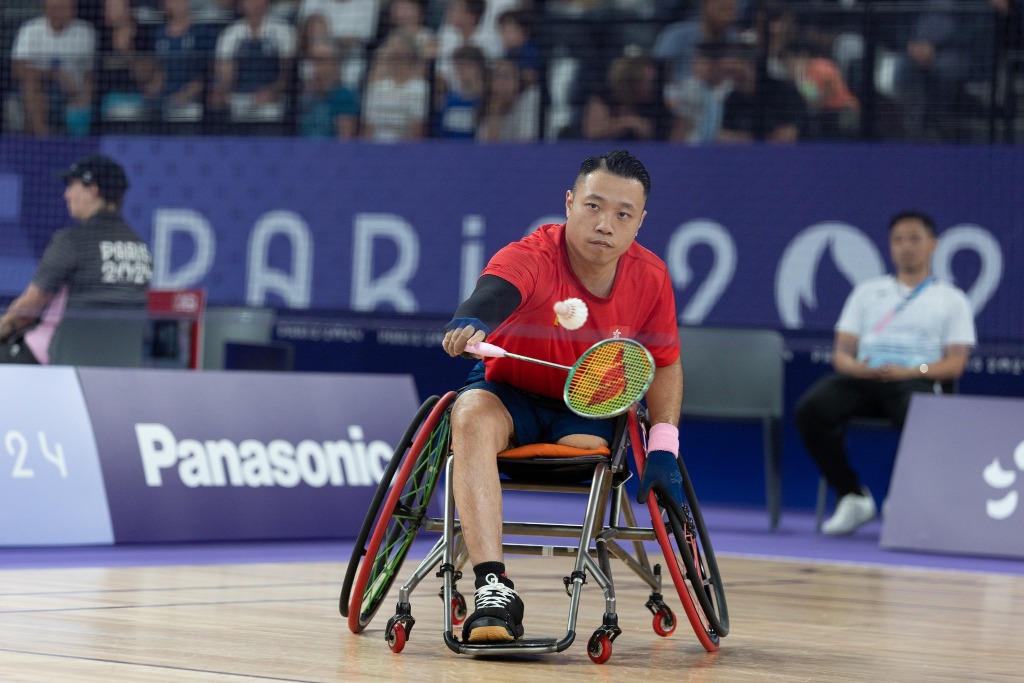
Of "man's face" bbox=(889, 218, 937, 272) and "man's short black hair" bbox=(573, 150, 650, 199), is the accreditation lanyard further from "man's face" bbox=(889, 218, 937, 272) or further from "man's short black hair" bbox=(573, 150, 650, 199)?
"man's short black hair" bbox=(573, 150, 650, 199)

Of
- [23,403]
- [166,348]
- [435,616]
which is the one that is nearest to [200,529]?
[23,403]

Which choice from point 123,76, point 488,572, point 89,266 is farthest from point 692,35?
point 488,572

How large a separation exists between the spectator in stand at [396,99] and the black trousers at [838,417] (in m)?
3.36

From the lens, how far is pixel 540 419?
511 cm

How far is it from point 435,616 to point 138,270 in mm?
4183

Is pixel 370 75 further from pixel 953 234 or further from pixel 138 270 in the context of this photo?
pixel 953 234

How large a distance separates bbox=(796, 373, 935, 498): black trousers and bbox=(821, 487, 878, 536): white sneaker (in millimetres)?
62

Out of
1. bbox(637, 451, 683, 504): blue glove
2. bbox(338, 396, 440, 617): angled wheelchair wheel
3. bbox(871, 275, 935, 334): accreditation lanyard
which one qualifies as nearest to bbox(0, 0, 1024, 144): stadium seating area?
bbox(871, 275, 935, 334): accreditation lanyard

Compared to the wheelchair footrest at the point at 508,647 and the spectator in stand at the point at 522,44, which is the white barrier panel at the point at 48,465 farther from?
the spectator in stand at the point at 522,44

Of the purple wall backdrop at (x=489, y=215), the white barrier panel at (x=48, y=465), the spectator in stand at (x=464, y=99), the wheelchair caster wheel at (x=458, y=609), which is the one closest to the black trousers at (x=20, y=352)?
the purple wall backdrop at (x=489, y=215)

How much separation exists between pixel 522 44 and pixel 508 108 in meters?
0.56

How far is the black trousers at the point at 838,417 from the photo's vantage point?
33.0ft

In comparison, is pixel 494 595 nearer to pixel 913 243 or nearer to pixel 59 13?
pixel 913 243

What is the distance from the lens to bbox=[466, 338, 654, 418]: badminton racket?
467cm
